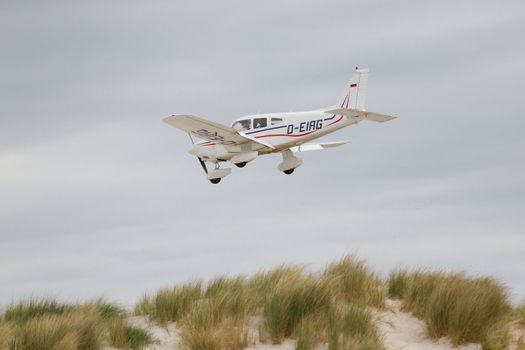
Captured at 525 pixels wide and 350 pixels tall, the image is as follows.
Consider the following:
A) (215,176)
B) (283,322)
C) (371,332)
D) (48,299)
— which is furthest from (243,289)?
(215,176)

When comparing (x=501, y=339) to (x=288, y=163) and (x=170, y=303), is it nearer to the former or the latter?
A: (x=170, y=303)

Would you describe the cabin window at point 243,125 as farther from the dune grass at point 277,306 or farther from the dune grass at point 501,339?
the dune grass at point 501,339

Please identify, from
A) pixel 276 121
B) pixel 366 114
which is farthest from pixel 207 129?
pixel 366 114

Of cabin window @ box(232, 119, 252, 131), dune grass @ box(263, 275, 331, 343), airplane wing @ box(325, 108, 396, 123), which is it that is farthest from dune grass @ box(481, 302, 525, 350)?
cabin window @ box(232, 119, 252, 131)

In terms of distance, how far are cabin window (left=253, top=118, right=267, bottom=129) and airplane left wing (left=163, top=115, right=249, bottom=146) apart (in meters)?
0.95

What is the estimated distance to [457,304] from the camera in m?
13.5

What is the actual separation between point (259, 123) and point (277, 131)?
761mm

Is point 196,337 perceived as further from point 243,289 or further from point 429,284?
point 429,284

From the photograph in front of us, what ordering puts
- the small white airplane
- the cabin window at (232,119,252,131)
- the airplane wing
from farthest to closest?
the cabin window at (232,119,252,131) < the small white airplane < the airplane wing

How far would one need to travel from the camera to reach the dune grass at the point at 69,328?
12.6 meters

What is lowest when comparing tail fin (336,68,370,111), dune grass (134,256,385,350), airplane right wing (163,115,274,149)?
dune grass (134,256,385,350)

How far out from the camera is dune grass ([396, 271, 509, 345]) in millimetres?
13508

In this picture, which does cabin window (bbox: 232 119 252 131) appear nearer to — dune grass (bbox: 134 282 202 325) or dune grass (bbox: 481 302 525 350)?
dune grass (bbox: 134 282 202 325)

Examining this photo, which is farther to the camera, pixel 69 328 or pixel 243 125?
pixel 243 125
